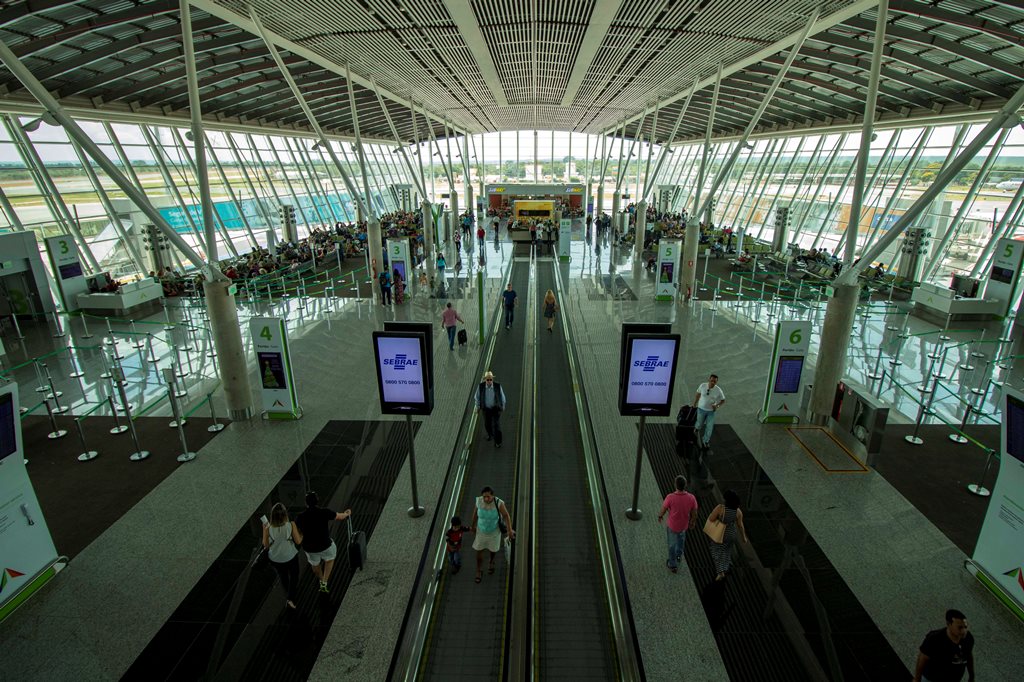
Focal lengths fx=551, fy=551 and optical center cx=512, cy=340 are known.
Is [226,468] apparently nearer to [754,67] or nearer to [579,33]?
[579,33]

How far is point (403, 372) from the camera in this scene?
6797mm

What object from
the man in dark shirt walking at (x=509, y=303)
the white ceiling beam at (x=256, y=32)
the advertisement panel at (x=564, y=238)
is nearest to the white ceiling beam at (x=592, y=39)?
the advertisement panel at (x=564, y=238)

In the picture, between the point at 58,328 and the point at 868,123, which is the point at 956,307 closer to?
the point at 868,123

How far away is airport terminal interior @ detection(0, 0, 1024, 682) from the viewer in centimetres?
551

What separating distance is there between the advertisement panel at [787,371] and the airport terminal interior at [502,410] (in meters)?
0.06

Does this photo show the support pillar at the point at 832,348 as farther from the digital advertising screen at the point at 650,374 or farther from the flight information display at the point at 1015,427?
the digital advertising screen at the point at 650,374

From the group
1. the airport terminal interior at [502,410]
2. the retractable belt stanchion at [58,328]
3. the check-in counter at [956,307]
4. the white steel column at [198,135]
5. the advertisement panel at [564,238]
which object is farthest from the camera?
the advertisement panel at [564,238]

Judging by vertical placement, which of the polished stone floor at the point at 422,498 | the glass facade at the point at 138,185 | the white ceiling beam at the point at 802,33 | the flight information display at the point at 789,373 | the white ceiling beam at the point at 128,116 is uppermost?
the white ceiling beam at the point at 802,33

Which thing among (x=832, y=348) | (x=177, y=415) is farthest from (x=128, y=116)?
(x=832, y=348)

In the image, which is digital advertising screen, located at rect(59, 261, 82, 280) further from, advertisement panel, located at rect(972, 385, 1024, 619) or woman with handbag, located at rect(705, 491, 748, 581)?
advertisement panel, located at rect(972, 385, 1024, 619)

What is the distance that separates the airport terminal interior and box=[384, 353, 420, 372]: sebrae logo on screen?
39 millimetres

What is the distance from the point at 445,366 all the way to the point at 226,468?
17.5 ft

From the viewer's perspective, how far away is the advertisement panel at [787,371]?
9.59 meters

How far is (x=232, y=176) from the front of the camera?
3031 centimetres
